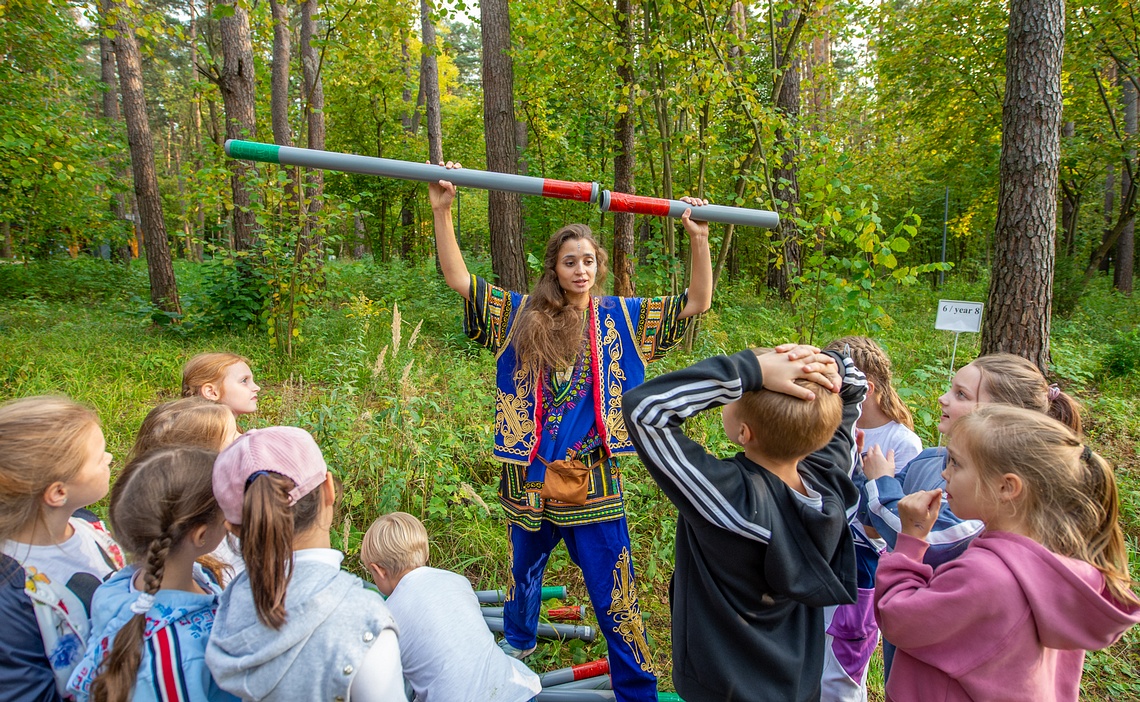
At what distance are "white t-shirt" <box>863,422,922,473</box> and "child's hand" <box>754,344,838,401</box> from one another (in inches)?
46.3

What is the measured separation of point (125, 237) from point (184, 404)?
18.5 m

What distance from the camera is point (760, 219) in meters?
2.43

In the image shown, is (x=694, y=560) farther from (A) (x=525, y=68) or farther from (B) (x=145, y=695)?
(A) (x=525, y=68)

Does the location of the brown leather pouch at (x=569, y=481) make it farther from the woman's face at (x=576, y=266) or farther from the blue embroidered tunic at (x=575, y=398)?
the woman's face at (x=576, y=266)

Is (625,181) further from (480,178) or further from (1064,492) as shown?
(1064,492)

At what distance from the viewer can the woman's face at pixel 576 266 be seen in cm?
249

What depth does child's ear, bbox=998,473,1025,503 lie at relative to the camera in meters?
1.46

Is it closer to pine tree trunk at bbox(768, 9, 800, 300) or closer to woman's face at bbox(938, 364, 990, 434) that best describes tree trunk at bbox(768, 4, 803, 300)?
pine tree trunk at bbox(768, 9, 800, 300)

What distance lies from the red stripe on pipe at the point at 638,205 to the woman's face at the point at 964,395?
1.17m

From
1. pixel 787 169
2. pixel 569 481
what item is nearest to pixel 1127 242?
pixel 787 169

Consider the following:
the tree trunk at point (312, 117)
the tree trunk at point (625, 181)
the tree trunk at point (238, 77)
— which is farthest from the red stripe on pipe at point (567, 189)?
the tree trunk at point (238, 77)

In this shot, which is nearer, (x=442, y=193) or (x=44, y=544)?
(x=44, y=544)

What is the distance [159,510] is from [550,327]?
1.36 m

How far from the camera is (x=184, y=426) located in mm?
2191
